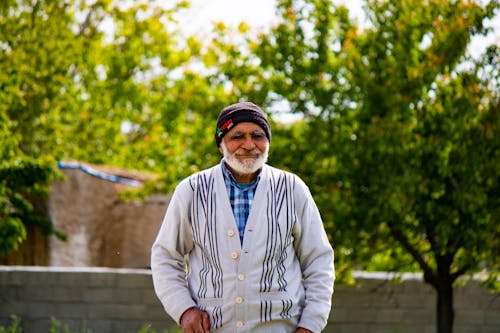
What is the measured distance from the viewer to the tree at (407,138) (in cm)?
953

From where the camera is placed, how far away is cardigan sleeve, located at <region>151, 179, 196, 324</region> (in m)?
3.68

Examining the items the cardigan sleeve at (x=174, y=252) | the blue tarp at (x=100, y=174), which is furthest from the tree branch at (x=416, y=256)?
the blue tarp at (x=100, y=174)

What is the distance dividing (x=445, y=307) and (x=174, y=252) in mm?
6645

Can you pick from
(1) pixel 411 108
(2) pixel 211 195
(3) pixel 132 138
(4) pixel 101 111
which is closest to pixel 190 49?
(4) pixel 101 111

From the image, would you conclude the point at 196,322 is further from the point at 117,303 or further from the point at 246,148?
the point at 117,303

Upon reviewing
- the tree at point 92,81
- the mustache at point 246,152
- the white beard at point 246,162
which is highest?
the tree at point 92,81

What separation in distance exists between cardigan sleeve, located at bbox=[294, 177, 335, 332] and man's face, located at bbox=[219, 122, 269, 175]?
6.7 inches

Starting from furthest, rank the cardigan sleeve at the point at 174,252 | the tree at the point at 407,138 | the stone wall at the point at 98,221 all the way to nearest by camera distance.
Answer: the stone wall at the point at 98,221, the tree at the point at 407,138, the cardigan sleeve at the point at 174,252

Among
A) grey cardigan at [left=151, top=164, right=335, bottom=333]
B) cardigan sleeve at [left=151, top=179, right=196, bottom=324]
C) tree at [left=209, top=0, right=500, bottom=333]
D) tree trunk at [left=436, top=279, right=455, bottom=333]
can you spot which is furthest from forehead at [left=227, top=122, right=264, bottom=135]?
tree trunk at [left=436, top=279, right=455, bottom=333]

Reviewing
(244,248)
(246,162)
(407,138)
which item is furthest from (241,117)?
(407,138)

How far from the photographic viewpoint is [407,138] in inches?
374

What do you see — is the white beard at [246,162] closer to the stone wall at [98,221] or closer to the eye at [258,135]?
the eye at [258,135]

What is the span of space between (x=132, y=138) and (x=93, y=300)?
19.4 m

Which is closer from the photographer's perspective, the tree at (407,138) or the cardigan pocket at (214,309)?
the cardigan pocket at (214,309)
